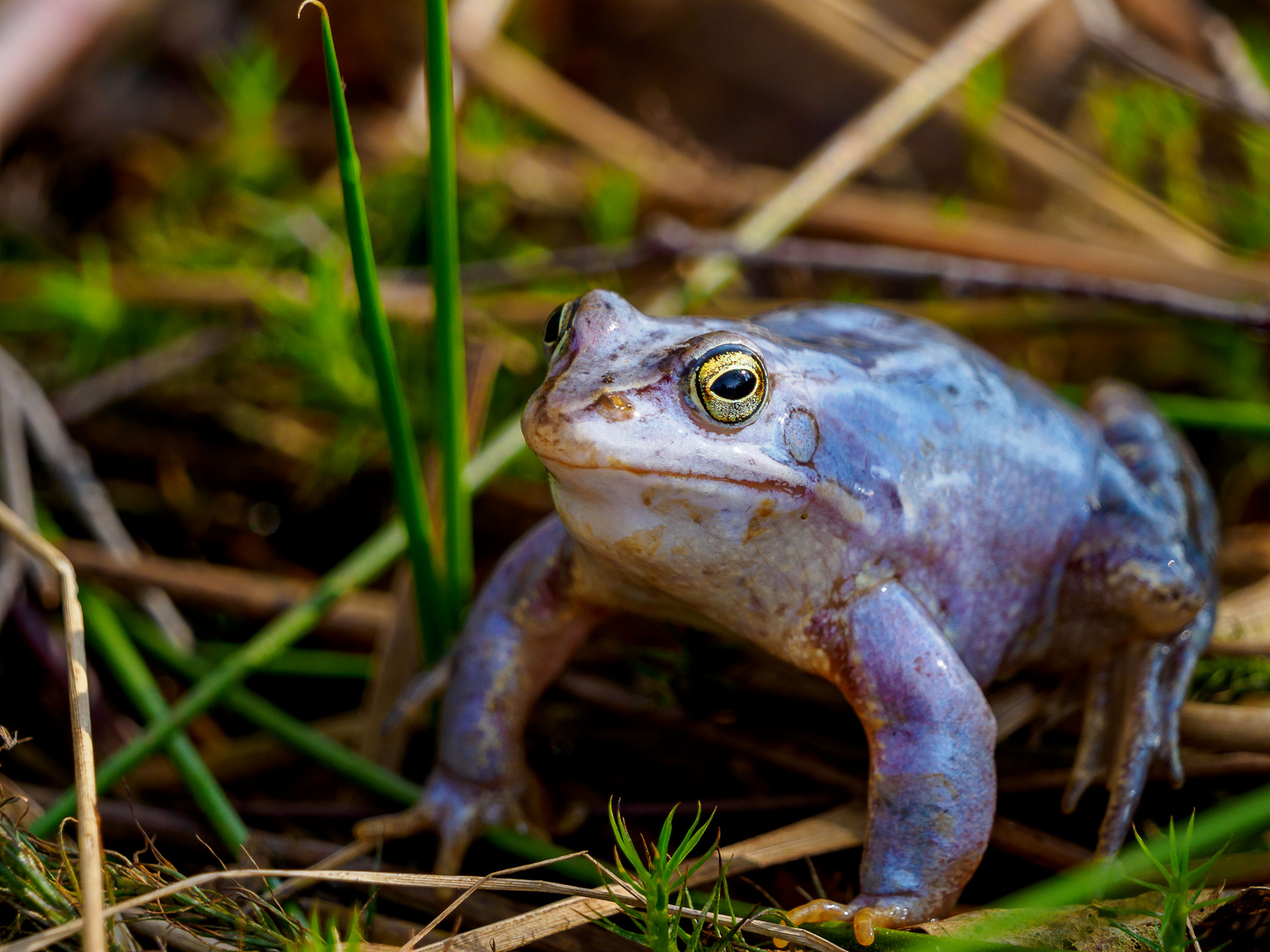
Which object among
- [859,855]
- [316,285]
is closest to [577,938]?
[859,855]

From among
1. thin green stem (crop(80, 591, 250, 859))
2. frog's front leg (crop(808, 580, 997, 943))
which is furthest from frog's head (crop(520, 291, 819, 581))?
thin green stem (crop(80, 591, 250, 859))

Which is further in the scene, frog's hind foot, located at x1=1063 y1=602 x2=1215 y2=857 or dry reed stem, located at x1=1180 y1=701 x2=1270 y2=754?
dry reed stem, located at x1=1180 y1=701 x2=1270 y2=754

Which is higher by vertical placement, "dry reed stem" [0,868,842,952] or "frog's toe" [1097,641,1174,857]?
"frog's toe" [1097,641,1174,857]

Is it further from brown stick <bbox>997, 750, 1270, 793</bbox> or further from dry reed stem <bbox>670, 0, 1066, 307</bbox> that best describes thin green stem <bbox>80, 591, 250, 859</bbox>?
dry reed stem <bbox>670, 0, 1066, 307</bbox>

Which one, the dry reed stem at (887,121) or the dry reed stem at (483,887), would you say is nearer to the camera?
the dry reed stem at (483,887)

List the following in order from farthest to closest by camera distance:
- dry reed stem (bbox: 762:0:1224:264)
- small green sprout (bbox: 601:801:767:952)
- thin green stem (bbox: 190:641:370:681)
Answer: dry reed stem (bbox: 762:0:1224:264) → thin green stem (bbox: 190:641:370:681) → small green sprout (bbox: 601:801:767:952)

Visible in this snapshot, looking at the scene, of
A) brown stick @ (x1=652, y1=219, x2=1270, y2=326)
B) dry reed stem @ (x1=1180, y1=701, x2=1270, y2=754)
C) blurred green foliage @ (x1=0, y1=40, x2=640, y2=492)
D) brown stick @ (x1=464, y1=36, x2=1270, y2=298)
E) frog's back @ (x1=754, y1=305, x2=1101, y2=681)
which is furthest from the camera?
brown stick @ (x1=464, y1=36, x2=1270, y2=298)

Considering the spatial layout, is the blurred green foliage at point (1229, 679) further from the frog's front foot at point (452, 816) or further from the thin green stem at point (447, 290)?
the thin green stem at point (447, 290)

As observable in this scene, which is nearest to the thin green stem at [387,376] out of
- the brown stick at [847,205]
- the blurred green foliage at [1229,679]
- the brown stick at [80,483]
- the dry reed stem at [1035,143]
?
the brown stick at [80,483]
